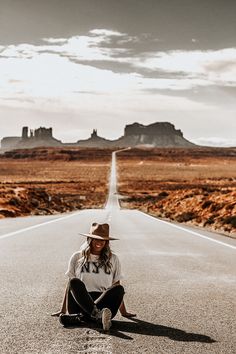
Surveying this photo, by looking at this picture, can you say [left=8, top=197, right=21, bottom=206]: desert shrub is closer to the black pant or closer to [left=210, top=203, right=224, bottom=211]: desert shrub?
[left=210, top=203, right=224, bottom=211]: desert shrub

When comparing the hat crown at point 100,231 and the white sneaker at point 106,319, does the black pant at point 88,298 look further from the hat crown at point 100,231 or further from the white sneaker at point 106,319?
the hat crown at point 100,231

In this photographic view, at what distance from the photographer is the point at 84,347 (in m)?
5.56

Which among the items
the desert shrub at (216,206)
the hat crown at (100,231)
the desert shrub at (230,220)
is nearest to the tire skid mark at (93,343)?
the hat crown at (100,231)

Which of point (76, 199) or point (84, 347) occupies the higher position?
point (84, 347)

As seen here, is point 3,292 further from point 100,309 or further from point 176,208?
point 176,208

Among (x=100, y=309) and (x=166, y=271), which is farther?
(x=166, y=271)

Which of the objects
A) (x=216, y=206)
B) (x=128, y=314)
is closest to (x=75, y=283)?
(x=128, y=314)

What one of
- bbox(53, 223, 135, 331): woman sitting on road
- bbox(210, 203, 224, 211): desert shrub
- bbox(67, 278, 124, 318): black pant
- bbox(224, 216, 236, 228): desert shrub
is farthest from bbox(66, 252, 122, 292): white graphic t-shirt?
bbox(210, 203, 224, 211): desert shrub

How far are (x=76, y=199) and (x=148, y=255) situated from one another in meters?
63.9

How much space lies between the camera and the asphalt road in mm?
5747

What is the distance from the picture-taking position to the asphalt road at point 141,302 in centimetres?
575

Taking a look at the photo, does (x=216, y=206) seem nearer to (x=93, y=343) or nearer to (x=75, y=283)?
(x=75, y=283)

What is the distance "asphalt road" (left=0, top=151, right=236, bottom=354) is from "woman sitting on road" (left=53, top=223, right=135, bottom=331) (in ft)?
0.74

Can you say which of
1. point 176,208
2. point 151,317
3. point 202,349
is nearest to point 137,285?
point 151,317
